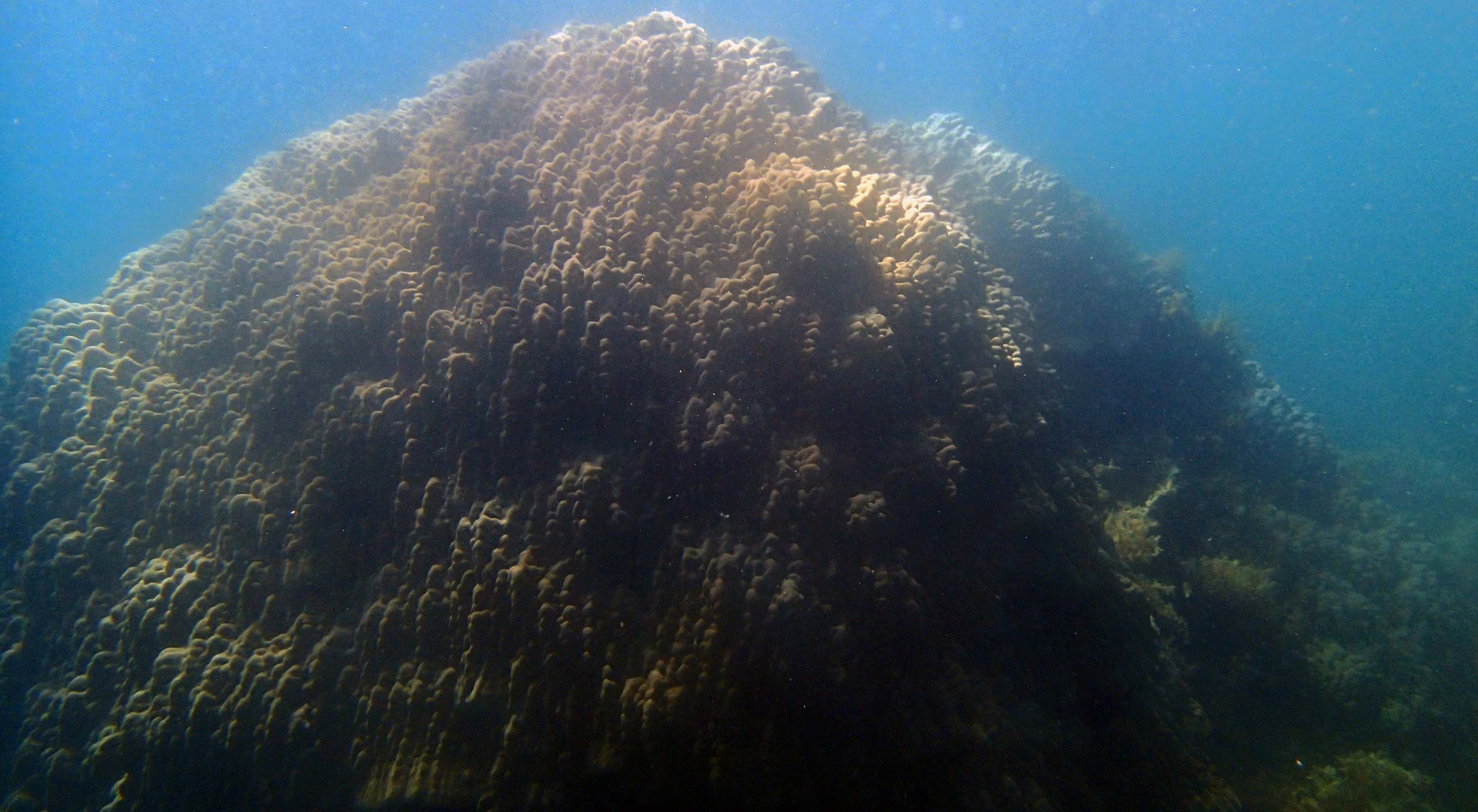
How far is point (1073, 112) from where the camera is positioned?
7994cm

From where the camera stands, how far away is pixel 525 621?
3598mm

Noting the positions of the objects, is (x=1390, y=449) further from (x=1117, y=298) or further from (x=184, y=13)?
(x=184, y=13)

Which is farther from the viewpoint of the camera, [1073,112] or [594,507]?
[1073,112]

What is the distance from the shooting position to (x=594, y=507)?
12.4 feet

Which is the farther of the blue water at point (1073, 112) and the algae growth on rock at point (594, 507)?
the blue water at point (1073, 112)

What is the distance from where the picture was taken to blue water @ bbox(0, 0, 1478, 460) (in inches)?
1451

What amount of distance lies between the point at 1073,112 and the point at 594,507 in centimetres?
9755

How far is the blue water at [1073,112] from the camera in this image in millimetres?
36844

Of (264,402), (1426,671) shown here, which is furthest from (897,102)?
(264,402)

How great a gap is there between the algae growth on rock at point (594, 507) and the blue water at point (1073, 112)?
67.7ft

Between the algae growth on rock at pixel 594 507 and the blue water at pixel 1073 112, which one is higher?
the blue water at pixel 1073 112

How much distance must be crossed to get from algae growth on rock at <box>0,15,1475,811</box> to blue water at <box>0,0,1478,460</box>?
20.6 m

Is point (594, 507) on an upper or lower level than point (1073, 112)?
Result: lower

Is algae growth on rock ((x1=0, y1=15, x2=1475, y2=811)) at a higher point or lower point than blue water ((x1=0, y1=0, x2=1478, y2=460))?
lower
